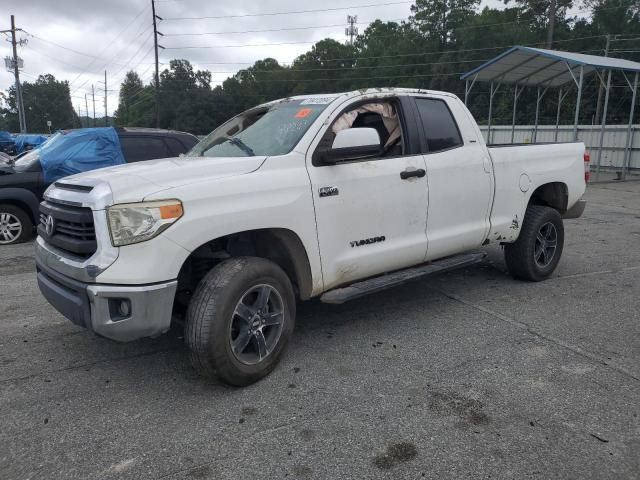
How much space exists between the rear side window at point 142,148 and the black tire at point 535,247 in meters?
5.65

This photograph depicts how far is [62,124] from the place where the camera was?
104875mm

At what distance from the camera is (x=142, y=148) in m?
8.60

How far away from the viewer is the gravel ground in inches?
105

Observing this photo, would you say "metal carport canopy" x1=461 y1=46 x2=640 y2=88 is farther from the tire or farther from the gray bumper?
the tire

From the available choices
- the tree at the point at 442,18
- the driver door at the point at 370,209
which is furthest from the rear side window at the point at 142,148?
the tree at the point at 442,18

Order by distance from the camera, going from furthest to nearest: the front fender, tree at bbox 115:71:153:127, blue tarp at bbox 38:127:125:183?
tree at bbox 115:71:153:127 → blue tarp at bbox 38:127:125:183 → the front fender

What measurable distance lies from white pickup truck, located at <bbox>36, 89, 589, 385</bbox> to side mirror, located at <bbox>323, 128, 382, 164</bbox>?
1 cm

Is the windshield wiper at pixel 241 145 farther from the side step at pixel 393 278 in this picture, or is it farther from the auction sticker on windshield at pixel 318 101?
the side step at pixel 393 278

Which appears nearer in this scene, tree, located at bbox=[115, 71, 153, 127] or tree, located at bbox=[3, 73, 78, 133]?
tree, located at bbox=[115, 71, 153, 127]

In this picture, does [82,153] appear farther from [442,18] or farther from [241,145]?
[442,18]

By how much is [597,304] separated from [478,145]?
1943 millimetres

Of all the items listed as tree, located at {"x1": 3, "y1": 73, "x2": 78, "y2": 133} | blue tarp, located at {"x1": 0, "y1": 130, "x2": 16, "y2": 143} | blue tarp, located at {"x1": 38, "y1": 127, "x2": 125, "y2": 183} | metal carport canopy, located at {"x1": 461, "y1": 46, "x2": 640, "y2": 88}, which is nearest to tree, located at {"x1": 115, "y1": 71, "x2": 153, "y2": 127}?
tree, located at {"x1": 3, "y1": 73, "x2": 78, "y2": 133}

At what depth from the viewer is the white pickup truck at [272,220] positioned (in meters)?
3.00

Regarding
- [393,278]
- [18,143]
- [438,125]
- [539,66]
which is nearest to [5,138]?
[18,143]
